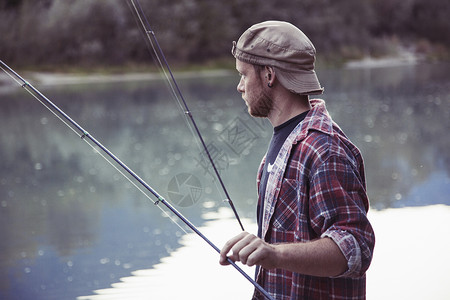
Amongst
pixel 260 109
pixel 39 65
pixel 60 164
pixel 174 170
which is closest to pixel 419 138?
pixel 174 170

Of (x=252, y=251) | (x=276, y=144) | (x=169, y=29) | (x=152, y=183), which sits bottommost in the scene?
(x=252, y=251)

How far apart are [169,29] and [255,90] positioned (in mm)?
27347

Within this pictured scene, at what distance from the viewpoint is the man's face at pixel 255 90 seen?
4.44ft

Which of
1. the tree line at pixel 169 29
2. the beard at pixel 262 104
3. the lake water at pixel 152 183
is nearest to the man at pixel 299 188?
the beard at pixel 262 104

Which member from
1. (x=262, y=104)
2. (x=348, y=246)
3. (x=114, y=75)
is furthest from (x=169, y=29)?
(x=348, y=246)

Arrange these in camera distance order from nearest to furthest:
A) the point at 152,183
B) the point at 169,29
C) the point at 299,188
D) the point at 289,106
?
1. the point at 299,188
2. the point at 289,106
3. the point at 152,183
4. the point at 169,29

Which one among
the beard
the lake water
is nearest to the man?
the beard

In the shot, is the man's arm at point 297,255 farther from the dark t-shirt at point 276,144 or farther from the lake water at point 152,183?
the lake water at point 152,183

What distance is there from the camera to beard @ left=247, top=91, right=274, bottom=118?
1.37 m

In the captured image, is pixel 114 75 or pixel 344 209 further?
pixel 114 75

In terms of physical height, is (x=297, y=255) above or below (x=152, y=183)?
below

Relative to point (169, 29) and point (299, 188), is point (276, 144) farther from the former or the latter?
point (169, 29)

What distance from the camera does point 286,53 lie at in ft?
4.23

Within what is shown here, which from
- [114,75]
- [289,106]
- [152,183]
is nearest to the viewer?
[289,106]
